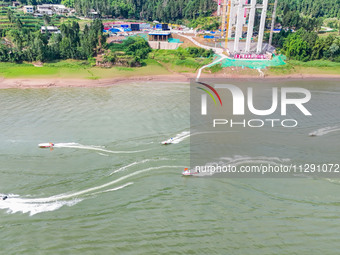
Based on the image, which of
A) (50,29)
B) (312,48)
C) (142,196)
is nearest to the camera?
(142,196)

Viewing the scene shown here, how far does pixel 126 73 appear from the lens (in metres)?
62.4

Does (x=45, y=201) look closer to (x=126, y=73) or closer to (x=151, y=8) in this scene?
(x=126, y=73)

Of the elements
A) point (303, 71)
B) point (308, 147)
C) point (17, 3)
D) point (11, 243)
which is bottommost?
point (11, 243)

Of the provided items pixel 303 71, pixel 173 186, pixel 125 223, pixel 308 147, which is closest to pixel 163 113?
pixel 173 186

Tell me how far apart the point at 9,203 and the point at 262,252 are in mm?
21447

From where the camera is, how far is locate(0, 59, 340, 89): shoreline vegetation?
57.8 meters

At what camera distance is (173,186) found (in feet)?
85.6

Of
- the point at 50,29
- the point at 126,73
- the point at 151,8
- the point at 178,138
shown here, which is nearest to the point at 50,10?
the point at 50,29

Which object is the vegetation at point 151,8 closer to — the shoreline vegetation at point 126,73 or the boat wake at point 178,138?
the shoreline vegetation at point 126,73

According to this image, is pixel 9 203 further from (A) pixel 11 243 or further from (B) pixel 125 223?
(B) pixel 125 223

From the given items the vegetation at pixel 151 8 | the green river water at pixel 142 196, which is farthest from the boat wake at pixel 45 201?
the vegetation at pixel 151 8

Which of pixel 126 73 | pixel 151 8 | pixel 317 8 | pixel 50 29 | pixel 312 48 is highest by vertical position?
pixel 317 8

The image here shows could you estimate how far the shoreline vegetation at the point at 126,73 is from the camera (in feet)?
190

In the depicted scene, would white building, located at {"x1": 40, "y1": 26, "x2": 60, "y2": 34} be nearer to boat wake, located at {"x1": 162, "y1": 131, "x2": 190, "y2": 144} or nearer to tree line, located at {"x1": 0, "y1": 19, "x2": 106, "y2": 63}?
tree line, located at {"x1": 0, "y1": 19, "x2": 106, "y2": 63}
